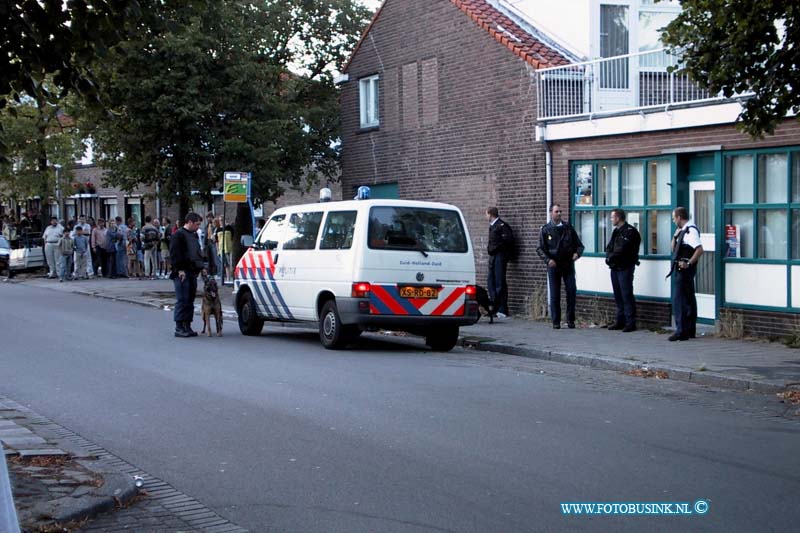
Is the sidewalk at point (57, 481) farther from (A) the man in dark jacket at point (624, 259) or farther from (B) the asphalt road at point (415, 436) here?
(A) the man in dark jacket at point (624, 259)

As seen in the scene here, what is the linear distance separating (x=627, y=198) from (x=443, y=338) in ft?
15.7

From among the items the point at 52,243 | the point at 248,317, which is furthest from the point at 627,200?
the point at 52,243

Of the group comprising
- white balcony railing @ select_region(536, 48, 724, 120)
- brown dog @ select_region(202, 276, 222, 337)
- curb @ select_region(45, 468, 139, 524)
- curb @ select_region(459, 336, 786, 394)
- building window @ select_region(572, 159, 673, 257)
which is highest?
white balcony railing @ select_region(536, 48, 724, 120)

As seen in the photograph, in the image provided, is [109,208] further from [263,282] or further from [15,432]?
[15,432]

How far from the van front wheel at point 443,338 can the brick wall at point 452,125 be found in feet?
15.1

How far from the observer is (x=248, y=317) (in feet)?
55.4

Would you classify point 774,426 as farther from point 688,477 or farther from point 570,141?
point 570,141

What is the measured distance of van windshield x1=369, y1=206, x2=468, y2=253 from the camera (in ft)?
47.4

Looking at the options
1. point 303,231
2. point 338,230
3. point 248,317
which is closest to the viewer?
point 338,230

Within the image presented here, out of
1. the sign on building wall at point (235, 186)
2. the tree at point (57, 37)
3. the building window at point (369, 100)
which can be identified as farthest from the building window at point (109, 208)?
the tree at point (57, 37)

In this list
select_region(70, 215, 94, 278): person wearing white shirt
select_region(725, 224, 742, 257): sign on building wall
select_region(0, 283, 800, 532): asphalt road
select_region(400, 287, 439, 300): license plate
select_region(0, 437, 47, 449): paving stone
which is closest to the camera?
select_region(0, 283, 800, 532): asphalt road

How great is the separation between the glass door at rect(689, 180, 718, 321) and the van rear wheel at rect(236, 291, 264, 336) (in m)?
6.81

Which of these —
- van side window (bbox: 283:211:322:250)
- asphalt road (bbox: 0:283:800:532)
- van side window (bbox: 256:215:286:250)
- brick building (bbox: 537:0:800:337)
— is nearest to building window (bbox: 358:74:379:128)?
brick building (bbox: 537:0:800:337)

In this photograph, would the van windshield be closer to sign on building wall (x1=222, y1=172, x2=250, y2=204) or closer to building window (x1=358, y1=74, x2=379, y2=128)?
sign on building wall (x1=222, y1=172, x2=250, y2=204)
